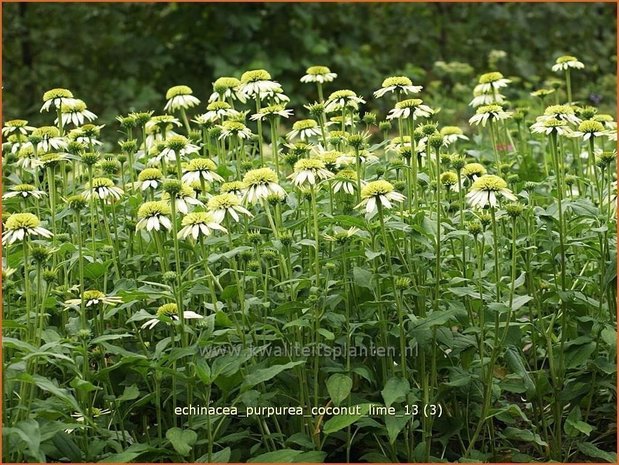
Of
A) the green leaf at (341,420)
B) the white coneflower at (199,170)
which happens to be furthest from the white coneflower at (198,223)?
the green leaf at (341,420)

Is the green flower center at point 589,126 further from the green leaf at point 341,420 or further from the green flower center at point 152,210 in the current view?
the green flower center at point 152,210

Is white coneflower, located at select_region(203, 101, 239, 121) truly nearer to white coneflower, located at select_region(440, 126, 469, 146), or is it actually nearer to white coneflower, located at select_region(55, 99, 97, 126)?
white coneflower, located at select_region(55, 99, 97, 126)

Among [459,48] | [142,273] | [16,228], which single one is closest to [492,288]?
[142,273]

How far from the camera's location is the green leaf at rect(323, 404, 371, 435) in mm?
1902

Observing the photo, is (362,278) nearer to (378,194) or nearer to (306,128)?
(378,194)

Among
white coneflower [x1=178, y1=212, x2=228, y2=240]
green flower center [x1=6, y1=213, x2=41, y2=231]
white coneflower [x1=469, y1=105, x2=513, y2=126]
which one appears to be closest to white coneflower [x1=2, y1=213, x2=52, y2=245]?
green flower center [x1=6, y1=213, x2=41, y2=231]

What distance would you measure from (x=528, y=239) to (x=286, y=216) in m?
0.63

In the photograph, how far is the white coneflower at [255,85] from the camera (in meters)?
2.44

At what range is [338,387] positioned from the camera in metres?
1.97

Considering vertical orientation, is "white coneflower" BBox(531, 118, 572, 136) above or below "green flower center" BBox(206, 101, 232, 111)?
below

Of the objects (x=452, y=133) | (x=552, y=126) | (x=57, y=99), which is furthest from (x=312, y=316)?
(x=452, y=133)

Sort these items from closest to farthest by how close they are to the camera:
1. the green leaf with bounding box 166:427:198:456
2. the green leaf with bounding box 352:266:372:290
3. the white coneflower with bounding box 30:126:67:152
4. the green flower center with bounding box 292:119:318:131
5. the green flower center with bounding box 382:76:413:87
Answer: the green leaf with bounding box 166:427:198:456
the green leaf with bounding box 352:266:372:290
the green flower center with bounding box 382:76:413:87
the white coneflower with bounding box 30:126:67:152
the green flower center with bounding box 292:119:318:131

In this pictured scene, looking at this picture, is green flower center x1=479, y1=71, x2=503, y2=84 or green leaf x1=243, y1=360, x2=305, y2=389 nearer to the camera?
green leaf x1=243, y1=360, x2=305, y2=389

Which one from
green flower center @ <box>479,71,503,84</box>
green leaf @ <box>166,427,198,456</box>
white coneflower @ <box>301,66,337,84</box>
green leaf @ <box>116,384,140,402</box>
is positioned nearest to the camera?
green leaf @ <box>166,427,198,456</box>
